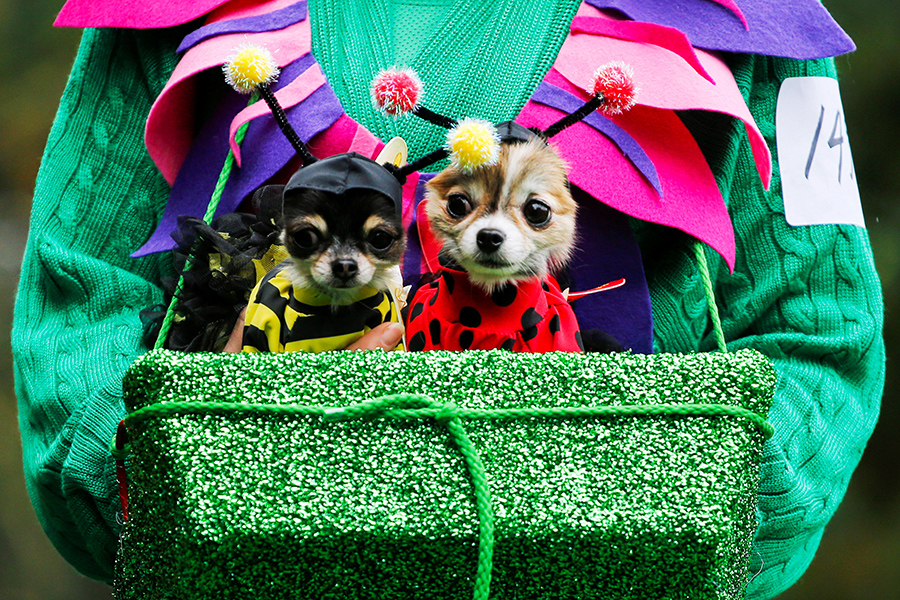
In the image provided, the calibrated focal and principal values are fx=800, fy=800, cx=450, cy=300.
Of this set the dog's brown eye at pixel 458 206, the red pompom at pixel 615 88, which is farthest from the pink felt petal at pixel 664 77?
the dog's brown eye at pixel 458 206

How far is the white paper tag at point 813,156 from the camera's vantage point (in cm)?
83

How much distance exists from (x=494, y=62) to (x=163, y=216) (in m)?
0.36

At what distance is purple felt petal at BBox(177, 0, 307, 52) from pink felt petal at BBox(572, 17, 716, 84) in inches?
11.2

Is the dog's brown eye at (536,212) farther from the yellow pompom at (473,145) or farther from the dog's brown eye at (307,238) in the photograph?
the dog's brown eye at (307,238)

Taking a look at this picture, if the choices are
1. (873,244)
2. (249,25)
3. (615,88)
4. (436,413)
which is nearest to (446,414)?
(436,413)

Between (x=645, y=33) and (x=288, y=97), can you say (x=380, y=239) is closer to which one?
(x=288, y=97)

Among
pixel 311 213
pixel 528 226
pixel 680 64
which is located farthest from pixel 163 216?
pixel 680 64

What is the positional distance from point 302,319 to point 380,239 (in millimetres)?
101

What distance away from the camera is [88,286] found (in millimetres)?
766

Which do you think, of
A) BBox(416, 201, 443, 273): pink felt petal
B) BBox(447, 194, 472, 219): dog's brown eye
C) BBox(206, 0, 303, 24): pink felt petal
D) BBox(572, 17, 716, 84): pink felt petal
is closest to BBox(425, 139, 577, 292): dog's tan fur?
BBox(447, 194, 472, 219): dog's brown eye

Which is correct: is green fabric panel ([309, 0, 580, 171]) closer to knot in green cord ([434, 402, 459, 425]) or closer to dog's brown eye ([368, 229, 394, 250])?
dog's brown eye ([368, 229, 394, 250])

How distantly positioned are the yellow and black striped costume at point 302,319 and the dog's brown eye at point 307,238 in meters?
0.05

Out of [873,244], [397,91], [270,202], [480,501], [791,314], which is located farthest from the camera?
[873,244]

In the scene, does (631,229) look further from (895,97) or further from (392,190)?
(895,97)
